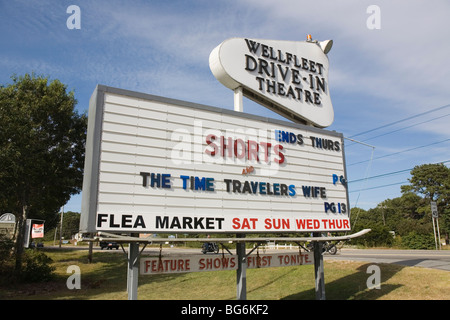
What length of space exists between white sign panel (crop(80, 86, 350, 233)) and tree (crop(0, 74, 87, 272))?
15578mm

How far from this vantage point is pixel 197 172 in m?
8.62

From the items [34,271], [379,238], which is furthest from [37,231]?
[379,238]

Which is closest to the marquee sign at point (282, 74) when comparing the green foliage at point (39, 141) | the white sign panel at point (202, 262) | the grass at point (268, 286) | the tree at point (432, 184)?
the white sign panel at point (202, 262)

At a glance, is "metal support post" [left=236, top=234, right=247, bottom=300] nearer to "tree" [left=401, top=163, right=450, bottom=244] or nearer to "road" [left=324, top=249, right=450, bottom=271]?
"road" [left=324, top=249, right=450, bottom=271]

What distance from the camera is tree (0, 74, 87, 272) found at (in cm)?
2089

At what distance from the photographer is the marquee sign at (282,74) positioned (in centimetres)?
1002

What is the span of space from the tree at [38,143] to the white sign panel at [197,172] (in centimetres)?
1558

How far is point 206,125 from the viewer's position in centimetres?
907

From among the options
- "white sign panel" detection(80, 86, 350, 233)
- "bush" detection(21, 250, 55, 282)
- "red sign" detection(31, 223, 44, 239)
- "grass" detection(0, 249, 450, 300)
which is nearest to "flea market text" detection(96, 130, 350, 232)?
"white sign panel" detection(80, 86, 350, 233)

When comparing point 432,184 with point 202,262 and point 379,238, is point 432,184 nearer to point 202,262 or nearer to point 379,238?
point 379,238

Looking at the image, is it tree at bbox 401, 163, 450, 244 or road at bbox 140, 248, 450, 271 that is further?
tree at bbox 401, 163, 450, 244

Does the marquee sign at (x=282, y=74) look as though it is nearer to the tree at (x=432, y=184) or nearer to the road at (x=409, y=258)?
the road at (x=409, y=258)

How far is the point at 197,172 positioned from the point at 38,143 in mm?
19296
